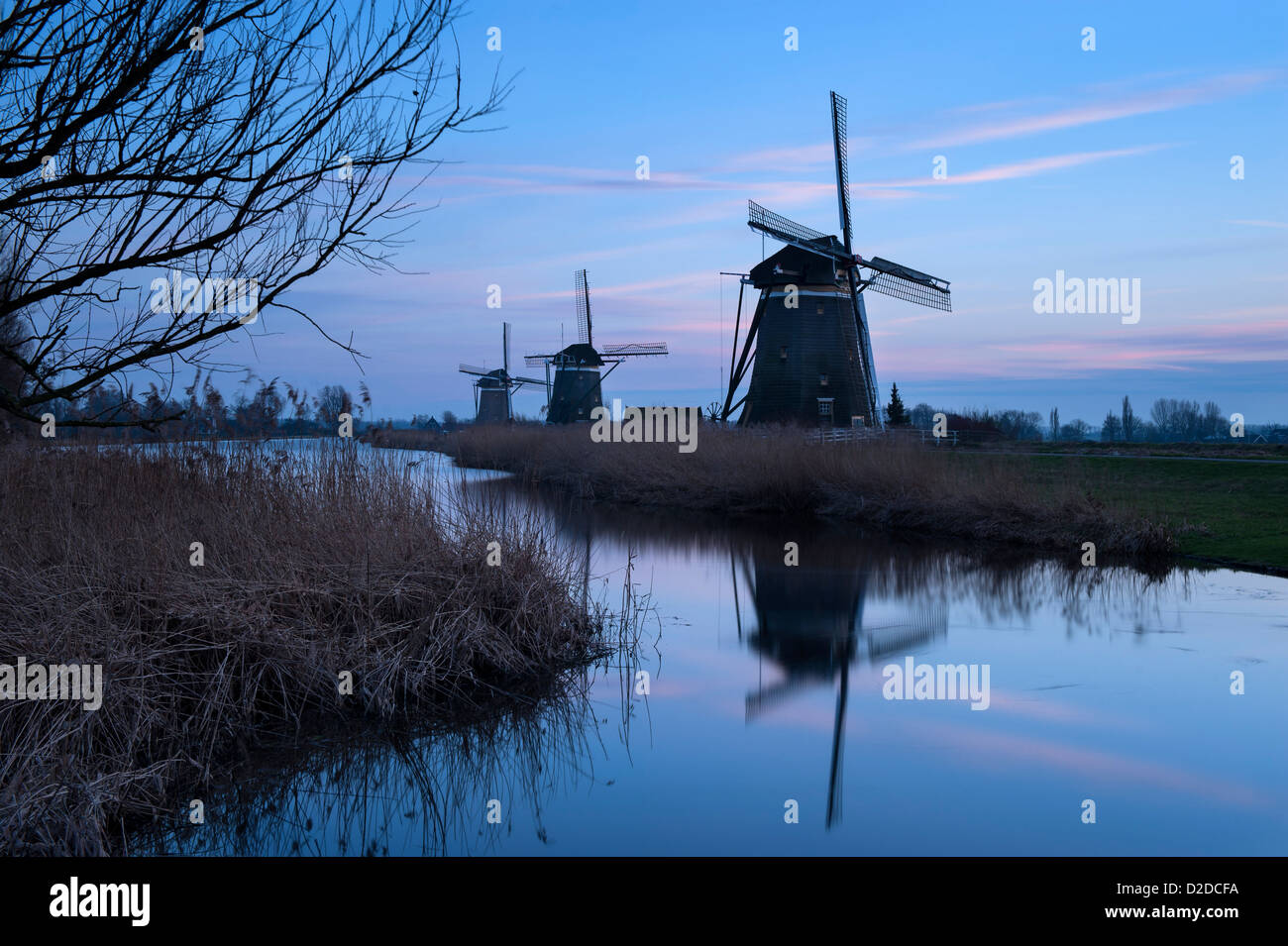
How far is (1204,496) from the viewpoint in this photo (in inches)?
635

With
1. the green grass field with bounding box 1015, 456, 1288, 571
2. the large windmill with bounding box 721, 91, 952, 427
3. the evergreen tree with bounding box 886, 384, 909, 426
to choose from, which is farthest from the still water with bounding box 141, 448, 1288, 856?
the evergreen tree with bounding box 886, 384, 909, 426

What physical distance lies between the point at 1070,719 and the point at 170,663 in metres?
5.75

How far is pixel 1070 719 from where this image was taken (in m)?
6.13

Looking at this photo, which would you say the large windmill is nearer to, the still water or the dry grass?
the dry grass

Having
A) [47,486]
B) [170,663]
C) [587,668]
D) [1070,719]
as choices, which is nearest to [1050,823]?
[1070,719]

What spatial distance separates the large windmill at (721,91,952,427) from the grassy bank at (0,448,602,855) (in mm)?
19434

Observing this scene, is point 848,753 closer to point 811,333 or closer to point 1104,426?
point 811,333

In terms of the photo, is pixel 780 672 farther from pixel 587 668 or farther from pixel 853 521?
pixel 853 521

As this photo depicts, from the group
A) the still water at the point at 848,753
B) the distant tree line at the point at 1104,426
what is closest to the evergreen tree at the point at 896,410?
the distant tree line at the point at 1104,426

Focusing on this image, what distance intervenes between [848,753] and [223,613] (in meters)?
3.98

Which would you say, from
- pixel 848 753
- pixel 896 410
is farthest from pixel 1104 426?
pixel 848 753

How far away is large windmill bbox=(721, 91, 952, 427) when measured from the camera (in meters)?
26.6

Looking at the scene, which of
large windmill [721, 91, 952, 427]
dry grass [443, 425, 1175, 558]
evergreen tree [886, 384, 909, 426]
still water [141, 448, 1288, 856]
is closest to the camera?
still water [141, 448, 1288, 856]

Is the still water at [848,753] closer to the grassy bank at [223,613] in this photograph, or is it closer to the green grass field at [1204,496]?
the grassy bank at [223,613]
